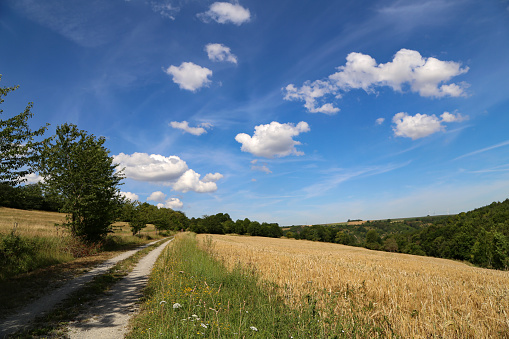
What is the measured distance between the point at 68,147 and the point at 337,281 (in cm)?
2404

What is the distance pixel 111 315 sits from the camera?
268 inches

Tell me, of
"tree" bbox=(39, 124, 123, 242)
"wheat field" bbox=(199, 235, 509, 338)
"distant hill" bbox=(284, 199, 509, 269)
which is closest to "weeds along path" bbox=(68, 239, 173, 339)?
"wheat field" bbox=(199, 235, 509, 338)

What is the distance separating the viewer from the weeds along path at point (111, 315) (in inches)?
222

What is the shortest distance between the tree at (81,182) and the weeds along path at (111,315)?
13.1 metres

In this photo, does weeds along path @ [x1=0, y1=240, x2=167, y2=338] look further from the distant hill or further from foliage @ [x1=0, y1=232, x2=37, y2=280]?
the distant hill

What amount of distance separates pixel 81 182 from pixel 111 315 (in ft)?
58.2

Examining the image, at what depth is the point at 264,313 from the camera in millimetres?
5035

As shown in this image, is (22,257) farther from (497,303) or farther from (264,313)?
(497,303)

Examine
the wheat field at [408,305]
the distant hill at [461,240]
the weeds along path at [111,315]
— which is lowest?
the distant hill at [461,240]

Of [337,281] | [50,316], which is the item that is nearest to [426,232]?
[337,281]

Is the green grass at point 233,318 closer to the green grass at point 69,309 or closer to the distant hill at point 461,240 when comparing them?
the green grass at point 69,309

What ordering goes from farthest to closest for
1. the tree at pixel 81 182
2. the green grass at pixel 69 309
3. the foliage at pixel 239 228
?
1. the foliage at pixel 239 228
2. the tree at pixel 81 182
3. the green grass at pixel 69 309

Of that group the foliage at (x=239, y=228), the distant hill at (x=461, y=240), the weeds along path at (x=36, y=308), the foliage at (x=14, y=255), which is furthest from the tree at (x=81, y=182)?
the foliage at (x=239, y=228)

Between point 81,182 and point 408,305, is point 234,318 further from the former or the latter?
point 81,182
